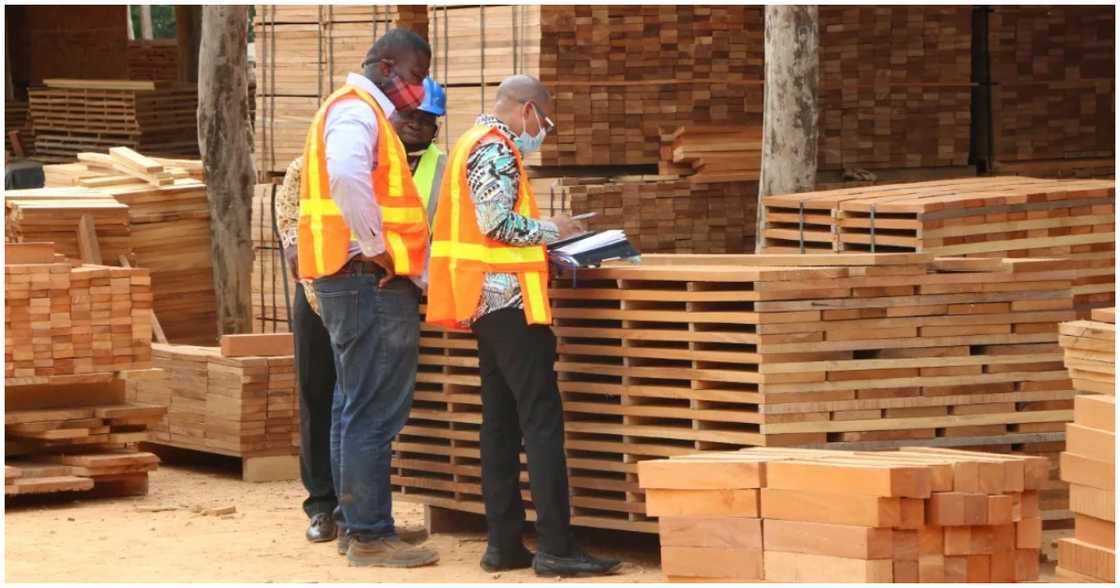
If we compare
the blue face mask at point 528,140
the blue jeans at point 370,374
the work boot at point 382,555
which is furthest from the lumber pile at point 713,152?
the work boot at point 382,555

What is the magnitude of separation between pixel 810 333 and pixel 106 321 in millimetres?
4059

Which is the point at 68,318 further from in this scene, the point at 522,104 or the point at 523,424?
the point at 522,104

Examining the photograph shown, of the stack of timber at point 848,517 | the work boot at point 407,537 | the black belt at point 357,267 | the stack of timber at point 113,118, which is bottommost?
the work boot at point 407,537

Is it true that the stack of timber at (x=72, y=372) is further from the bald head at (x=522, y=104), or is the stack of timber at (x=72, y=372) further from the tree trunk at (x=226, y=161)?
the tree trunk at (x=226, y=161)

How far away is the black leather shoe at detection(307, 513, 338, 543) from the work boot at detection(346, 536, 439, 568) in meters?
0.80

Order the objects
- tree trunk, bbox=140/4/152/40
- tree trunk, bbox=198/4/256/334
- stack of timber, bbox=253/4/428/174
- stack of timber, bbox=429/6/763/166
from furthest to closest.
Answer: tree trunk, bbox=140/4/152/40
tree trunk, bbox=198/4/256/334
stack of timber, bbox=253/4/428/174
stack of timber, bbox=429/6/763/166

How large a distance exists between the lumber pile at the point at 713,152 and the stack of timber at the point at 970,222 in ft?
5.77

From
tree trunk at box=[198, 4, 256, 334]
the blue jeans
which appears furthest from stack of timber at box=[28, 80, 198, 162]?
the blue jeans

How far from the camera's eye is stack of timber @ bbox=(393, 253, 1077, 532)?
24.5 feet

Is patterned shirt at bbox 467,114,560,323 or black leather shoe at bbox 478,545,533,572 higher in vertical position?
patterned shirt at bbox 467,114,560,323

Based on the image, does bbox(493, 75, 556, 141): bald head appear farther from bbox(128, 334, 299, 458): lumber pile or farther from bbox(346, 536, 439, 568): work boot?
bbox(128, 334, 299, 458): lumber pile

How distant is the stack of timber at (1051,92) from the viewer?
13.2m

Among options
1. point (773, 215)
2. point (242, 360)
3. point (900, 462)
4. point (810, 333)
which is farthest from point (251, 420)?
point (900, 462)

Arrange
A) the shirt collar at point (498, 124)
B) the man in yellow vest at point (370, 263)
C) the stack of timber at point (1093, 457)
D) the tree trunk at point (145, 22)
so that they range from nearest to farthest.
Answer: the stack of timber at point (1093, 457) < the man in yellow vest at point (370, 263) < the shirt collar at point (498, 124) < the tree trunk at point (145, 22)
